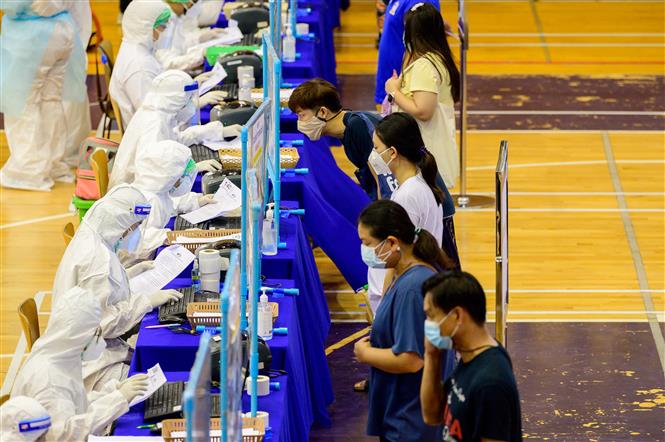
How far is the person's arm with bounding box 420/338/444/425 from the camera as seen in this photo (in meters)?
4.28

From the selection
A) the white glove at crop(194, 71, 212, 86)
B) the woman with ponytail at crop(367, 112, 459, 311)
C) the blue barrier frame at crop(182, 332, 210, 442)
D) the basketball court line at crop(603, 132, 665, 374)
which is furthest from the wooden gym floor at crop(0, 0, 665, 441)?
the blue barrier frame at crop(182, 332, 210, 442)

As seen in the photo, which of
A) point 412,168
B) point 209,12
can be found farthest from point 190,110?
point 209,12

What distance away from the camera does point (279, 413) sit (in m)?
5.17

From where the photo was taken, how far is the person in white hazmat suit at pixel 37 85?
429 inches

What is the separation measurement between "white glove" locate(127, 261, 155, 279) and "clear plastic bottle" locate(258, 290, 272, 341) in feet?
3.58

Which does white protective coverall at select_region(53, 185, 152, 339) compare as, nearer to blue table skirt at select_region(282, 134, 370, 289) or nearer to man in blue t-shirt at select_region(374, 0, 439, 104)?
blue table skirt at select_region(282, 134, 370, 289)

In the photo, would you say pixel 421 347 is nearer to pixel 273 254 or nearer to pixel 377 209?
pixel 377 209

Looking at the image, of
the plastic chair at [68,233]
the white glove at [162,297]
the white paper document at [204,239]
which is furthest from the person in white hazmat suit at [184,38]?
the white glove at [162,297]

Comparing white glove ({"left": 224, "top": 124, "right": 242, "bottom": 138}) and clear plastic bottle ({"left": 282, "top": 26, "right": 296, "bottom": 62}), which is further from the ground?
clear plastic bottle ({"left": 282, "top": 26, "right": 296, "bottom": 62})

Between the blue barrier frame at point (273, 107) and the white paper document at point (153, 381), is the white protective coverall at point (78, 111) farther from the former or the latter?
the white paper document at point (153, 381)

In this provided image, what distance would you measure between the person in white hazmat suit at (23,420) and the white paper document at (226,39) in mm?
6216

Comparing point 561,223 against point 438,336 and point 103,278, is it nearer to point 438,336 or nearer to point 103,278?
point 103,278

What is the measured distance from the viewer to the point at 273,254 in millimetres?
6699

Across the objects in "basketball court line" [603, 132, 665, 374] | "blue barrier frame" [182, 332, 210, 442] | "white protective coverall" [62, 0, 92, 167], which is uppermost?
"blue barrier frame" [182, 332, 210, 442]
